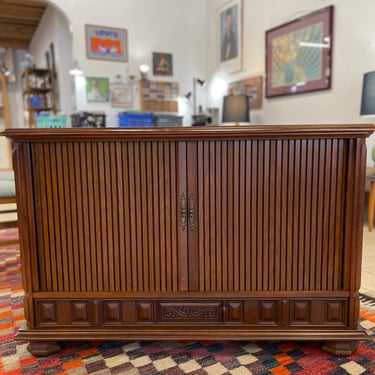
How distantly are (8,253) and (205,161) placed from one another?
8.15ft

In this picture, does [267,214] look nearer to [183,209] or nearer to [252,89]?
[183,209]

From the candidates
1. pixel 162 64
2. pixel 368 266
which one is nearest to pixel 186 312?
pixel 368 266

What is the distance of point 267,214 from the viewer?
1.50 meters

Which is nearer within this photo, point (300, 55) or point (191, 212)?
point (191, 212)

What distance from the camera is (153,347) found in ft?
5.24

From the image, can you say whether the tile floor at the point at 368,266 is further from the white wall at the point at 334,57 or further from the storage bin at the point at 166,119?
the storage bin at the point at 166,119

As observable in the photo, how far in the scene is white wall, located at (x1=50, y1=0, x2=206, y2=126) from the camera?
543 cm

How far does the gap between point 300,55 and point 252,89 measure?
3.28ft

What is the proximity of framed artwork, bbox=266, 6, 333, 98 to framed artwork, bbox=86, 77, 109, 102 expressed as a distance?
2.48 metres

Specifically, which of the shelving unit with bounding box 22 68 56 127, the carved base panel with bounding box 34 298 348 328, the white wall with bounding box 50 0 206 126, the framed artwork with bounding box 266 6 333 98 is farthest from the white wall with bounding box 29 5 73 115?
the carved base panel with bounding box 34 298 348 328

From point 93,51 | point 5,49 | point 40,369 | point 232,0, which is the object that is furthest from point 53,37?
point 40,369

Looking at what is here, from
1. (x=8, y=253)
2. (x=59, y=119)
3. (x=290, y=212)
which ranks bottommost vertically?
(x=8, y=253)

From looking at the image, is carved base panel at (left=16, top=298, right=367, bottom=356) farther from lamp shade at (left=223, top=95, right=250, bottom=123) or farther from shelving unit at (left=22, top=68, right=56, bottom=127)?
shelving unit at (left=22, top=68, right=56, bottom=127)

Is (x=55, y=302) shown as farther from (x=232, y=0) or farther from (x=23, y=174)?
(x=232, y=0)
